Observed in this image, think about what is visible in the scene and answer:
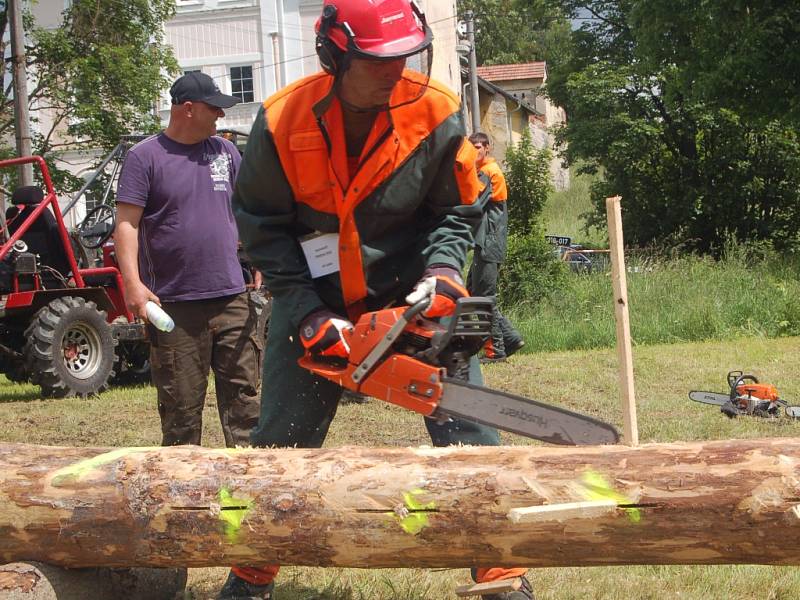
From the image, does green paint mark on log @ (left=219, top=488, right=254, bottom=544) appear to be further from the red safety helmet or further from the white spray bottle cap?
the white spray bottle cap

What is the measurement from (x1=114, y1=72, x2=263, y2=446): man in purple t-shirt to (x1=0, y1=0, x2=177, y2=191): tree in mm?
12507

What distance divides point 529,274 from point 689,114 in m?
11.5

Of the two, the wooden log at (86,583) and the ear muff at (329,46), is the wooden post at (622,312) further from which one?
the wooden log at (86,583)

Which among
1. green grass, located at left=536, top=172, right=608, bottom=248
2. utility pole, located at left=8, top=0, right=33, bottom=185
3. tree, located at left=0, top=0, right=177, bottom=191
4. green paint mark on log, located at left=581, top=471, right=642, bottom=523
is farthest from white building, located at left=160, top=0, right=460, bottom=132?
green paint mark on log, located at left=581, top=471, right=642, bottom=523

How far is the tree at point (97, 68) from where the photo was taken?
16.2m

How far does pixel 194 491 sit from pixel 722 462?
147 cm

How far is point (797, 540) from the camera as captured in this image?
7.87ft

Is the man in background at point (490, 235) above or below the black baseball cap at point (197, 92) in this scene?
below

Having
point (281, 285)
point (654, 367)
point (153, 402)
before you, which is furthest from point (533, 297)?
point (281, 285)

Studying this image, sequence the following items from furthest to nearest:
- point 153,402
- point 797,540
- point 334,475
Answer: point 153,402
point 334,475
point 797,540

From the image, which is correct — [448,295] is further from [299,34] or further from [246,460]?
[299,34]

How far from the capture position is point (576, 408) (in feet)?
22.6

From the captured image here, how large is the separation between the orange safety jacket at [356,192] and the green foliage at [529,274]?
8536 mm

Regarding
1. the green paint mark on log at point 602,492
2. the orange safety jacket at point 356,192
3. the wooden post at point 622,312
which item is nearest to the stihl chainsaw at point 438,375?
the orange safety jacket at point 356,192
